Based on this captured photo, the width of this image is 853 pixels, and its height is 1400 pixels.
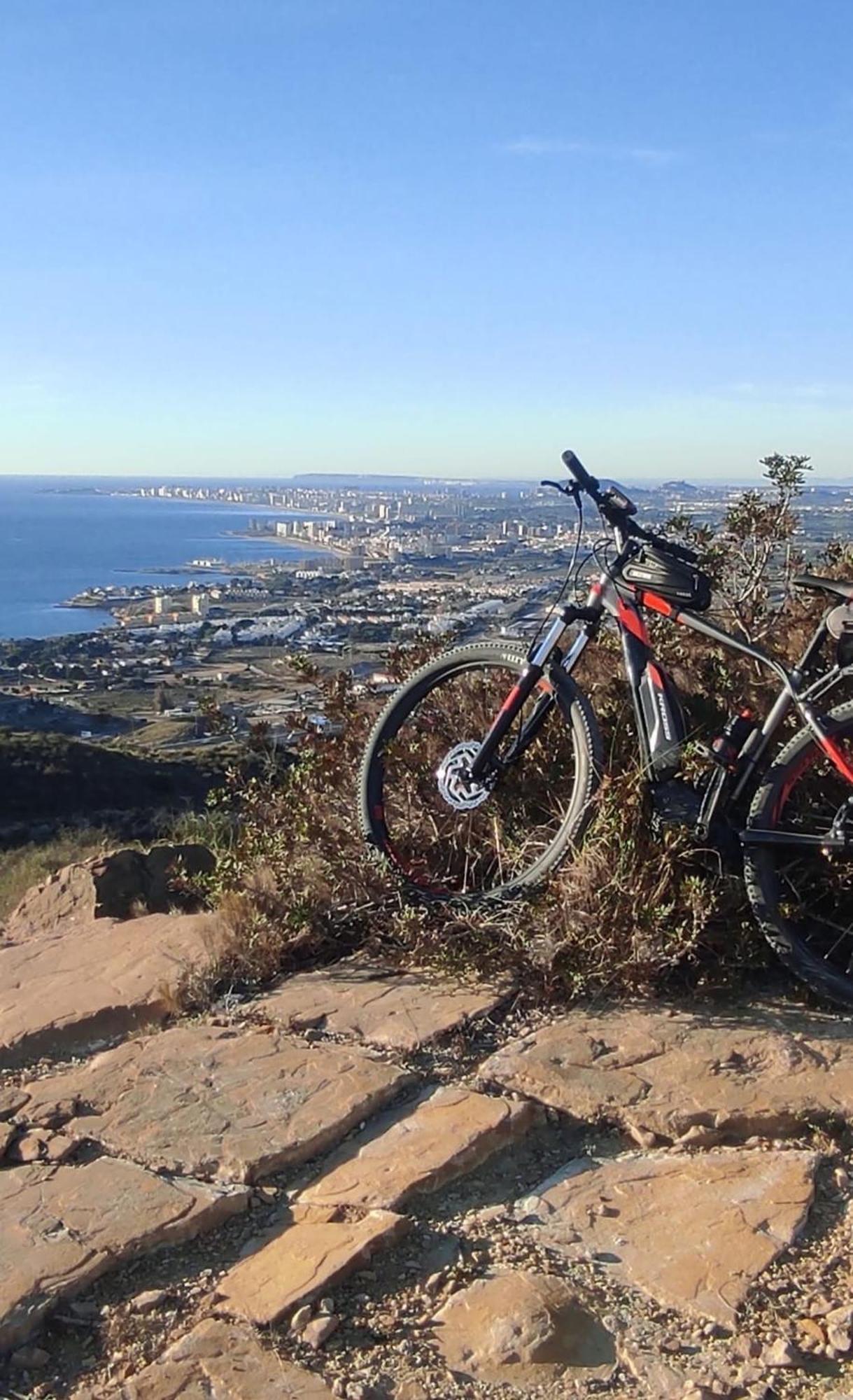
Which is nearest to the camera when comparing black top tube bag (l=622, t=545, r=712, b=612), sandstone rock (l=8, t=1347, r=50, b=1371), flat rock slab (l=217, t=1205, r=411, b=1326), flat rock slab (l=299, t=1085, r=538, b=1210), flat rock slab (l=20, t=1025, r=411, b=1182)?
sandstone rock (l=8, t=1347, r=50, b=1371)

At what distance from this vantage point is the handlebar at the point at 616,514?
3.71m

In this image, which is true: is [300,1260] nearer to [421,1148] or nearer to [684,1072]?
[421,1148]

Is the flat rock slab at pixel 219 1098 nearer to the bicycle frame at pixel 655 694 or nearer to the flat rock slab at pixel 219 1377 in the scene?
the flat rock slab at pixel 219 1377

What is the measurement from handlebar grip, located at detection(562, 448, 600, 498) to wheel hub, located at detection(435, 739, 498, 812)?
0.94 metres

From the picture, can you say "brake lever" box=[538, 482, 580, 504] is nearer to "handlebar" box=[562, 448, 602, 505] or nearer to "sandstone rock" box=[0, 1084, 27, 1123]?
"handlebar" box=[562, 448, 602, 505]

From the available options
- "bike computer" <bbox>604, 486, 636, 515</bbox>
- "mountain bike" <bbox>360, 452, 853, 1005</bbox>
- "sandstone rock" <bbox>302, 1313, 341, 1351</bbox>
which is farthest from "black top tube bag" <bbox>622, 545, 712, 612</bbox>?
"sandstone rock" <bbox>302, 1313, 341, 1351</bbox>

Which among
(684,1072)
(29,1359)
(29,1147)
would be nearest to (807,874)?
(684,1072)

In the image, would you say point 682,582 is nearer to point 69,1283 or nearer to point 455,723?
point 455,723

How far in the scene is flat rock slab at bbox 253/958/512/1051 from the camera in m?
3.34

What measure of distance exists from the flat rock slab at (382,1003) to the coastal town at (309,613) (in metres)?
1.20

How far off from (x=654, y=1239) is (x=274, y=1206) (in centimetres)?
86

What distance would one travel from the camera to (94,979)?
13.7 ft

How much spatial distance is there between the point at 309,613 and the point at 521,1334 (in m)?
24.1

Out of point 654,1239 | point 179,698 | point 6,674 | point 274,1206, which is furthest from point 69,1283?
point 6,674
